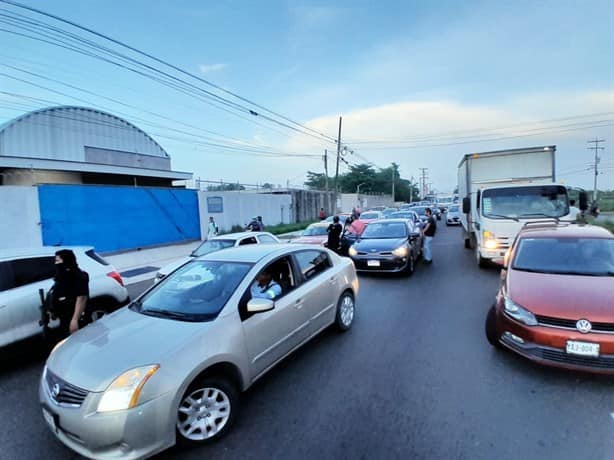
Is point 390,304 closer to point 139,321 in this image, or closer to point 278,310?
point 278,310

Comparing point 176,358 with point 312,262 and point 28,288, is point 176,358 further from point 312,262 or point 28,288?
point 28,288

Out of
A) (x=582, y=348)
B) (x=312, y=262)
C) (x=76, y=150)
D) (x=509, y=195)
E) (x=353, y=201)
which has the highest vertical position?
(x=76, y=150)

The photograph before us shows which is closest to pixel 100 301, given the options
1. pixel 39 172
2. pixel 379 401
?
pixel 379 401

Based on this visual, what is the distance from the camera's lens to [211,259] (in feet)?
12.9

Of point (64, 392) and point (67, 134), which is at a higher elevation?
point (67, 134)

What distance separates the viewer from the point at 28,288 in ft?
14.2

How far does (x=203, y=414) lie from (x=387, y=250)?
651cm

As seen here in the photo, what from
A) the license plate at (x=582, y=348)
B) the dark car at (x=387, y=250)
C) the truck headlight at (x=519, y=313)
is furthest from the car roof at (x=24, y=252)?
the license plate at (x=582, y=348)

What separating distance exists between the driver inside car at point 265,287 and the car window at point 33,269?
3366 millimetres

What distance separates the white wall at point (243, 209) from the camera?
18.8 meters

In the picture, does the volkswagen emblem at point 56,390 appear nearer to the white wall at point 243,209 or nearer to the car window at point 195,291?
the car window at point 195,291

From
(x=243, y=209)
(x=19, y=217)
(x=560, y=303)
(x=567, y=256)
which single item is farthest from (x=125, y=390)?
(x=243, y=209)

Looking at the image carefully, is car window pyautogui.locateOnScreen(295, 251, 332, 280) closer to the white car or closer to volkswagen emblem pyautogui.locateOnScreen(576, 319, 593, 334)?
volkswagen emblem pyautogui.locateOnScreen(576, 319, 593, 334)

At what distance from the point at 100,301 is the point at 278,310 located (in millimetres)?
3396
